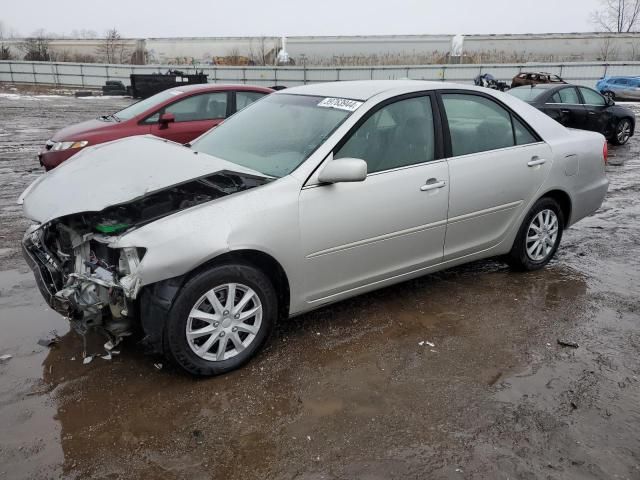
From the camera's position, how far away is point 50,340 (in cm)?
354

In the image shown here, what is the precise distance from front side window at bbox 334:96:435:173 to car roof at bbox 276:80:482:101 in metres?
0.12

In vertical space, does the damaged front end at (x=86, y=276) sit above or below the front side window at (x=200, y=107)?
below

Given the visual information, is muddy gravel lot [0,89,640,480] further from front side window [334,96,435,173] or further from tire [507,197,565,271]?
front side window [334,96,435,173]

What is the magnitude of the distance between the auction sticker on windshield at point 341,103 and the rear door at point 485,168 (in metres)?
0.76

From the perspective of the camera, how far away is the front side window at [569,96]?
1189 centimetres

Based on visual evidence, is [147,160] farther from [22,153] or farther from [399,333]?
[22,153]

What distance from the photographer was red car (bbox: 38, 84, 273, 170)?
7.34m

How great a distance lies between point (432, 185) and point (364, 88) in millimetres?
902

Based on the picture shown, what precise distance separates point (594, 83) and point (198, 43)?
107 feet

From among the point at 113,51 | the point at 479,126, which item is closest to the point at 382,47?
the point at 113,51

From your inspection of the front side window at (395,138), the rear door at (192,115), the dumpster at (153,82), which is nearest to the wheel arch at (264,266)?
the front side window at (395,138)

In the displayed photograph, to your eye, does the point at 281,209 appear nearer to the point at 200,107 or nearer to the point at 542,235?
the point at 542,235

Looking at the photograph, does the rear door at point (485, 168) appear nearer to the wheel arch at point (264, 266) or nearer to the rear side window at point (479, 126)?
the rear side window at point (479, 126)

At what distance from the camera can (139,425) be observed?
2.73 m
